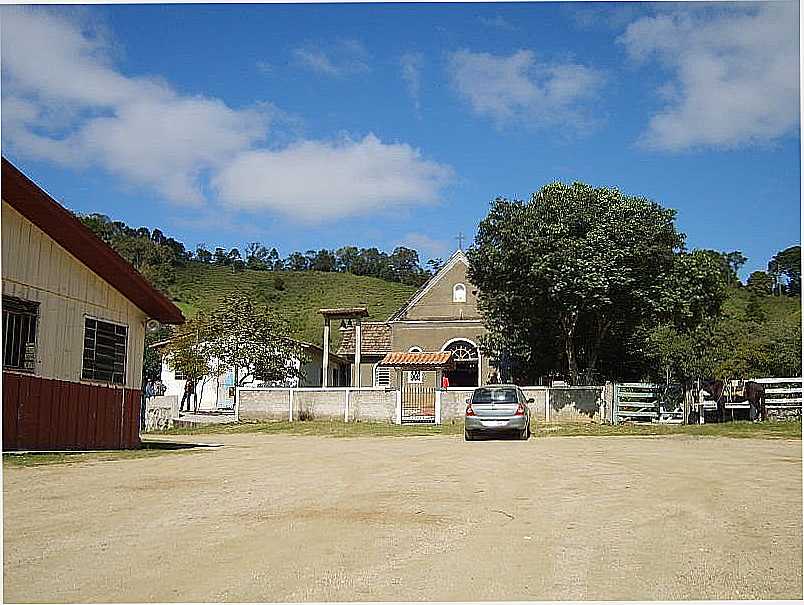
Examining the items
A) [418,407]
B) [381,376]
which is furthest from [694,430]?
[381,376]

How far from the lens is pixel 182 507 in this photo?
9852 mm

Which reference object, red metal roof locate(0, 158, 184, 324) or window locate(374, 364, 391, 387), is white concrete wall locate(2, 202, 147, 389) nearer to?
red metal roof locate(0, 158, 184, 324)

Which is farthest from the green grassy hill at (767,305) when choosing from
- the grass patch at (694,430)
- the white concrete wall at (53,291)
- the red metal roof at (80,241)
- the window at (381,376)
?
the white concrete wall at (53,291)

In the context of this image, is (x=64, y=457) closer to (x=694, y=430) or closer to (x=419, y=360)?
(x=694, y=430)

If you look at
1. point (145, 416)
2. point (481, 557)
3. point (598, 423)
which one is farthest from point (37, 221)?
point (598, 423)

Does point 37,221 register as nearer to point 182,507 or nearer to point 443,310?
point 182,507

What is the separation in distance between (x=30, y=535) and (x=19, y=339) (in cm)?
893

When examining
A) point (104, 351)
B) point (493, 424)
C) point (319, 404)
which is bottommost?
point (493, 424)

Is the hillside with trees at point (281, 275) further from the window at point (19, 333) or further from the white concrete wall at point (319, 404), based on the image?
the window at point (19, 333)

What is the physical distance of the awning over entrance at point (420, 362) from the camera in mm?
41094

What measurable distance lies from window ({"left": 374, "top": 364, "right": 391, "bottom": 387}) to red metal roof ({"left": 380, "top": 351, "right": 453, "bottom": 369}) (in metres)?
2.99

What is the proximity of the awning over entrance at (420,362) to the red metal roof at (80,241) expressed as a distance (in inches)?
820

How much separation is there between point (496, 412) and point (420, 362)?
18.0 metres

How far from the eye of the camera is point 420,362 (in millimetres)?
41656
